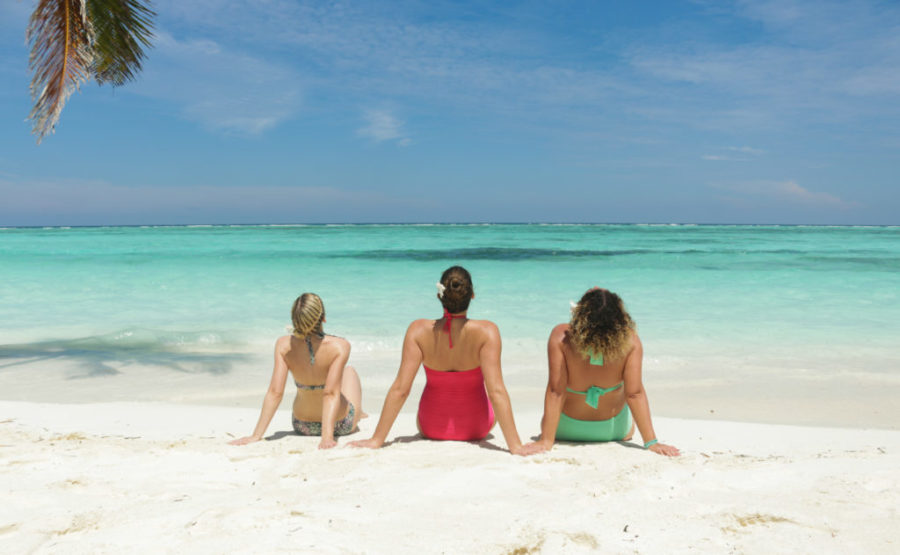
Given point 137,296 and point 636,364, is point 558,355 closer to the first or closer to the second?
point 636,364

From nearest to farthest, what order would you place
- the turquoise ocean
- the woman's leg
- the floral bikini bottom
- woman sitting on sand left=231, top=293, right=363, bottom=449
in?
woman sitting on sand left=231, top=293, right=363, bottom=449, the floral bikini bottom, the woman's leg, the turquoise ocean

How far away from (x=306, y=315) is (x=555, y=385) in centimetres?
174

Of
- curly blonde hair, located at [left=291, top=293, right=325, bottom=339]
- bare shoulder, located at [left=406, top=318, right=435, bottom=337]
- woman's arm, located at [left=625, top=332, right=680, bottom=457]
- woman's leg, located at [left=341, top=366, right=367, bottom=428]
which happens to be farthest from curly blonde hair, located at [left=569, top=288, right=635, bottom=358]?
woman's leg, located at [left=341, top=366, right=367, bottom=428]

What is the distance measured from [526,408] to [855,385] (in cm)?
374

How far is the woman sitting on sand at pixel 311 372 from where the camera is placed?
12.7 ft

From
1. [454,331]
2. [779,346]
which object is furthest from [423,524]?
[779,346]

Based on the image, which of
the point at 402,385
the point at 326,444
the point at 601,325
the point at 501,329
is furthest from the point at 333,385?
the point at 501,329

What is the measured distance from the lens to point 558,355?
3691mm

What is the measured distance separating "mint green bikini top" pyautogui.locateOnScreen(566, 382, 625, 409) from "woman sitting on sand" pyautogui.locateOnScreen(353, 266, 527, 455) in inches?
21.0

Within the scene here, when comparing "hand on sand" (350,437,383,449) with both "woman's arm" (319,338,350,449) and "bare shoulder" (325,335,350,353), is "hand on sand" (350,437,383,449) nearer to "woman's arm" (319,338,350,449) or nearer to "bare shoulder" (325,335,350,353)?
"woman's arm" (319,338,350,449)

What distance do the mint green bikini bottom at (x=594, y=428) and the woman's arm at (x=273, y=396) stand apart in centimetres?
197

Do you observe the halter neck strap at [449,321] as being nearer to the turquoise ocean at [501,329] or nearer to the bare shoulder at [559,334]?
the bare shoulder at [559,334]

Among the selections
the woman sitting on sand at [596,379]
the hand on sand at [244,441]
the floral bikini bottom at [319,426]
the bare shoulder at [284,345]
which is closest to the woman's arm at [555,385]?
the woman sitting on sand at [596,379]

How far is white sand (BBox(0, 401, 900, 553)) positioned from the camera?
2.42m
